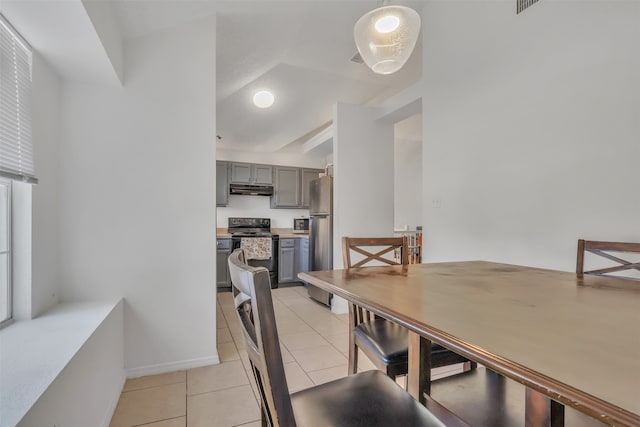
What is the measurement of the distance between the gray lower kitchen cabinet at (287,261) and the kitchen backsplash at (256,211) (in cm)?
79

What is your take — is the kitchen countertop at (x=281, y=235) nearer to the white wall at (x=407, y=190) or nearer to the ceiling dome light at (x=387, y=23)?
the white wall at (x=407, y=190)

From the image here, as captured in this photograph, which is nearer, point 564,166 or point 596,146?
point 596,146

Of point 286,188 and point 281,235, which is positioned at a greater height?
point 286,188

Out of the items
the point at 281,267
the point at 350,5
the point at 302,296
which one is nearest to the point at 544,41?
the point at 350,5

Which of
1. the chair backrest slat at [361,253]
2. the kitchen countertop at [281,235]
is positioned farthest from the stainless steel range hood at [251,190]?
the chair backrest slat at [361,253]

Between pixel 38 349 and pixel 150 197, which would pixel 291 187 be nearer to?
pixel 150 197

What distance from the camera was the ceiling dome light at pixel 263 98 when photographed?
4.03 metres

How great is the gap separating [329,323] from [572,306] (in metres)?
2.63

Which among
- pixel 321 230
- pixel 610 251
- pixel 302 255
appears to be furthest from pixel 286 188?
pixel 610 251

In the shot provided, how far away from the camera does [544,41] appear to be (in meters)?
1.99

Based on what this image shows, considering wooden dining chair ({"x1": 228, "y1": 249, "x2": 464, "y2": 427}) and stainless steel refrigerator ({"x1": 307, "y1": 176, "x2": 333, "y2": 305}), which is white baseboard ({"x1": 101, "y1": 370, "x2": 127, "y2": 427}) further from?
stainless steel refrigerator ({"x1": 307, "y1": 176, "x2": 333, "y2": 305})

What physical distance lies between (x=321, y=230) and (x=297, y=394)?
3269 millimetres

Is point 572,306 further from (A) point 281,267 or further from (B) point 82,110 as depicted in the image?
(A) point 281,267

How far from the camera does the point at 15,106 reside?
4.79 ft
